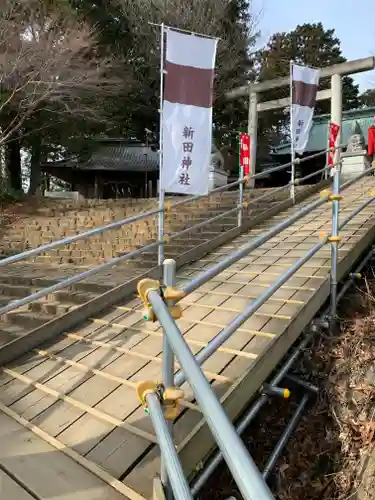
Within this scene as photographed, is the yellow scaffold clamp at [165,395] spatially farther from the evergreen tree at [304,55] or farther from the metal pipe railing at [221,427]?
the evergreen tree at [304,55]

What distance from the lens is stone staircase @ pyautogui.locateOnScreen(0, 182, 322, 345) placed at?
452 centimetres

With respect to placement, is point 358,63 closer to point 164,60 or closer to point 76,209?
point 164,60

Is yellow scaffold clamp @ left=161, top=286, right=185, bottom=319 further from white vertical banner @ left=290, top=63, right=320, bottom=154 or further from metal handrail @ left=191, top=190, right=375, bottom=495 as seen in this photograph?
white vertical banner @ left=290, top=63, right=320, bottom=154

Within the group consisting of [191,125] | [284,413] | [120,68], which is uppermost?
[120,68]

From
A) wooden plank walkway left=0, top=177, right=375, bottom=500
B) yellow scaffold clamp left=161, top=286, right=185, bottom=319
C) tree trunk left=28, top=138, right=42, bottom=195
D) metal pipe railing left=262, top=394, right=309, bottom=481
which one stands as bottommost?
metal pipe railing left=262, top=394, right=309, bottom=481

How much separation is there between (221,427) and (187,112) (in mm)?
4510

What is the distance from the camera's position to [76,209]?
41.6 ft

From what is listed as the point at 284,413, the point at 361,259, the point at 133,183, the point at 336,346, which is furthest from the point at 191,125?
the point at 133,183

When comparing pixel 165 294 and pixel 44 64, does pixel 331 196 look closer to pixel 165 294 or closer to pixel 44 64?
pixel 165 294

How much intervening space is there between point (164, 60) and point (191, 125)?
0.80m

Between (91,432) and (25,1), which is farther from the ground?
(25,1)

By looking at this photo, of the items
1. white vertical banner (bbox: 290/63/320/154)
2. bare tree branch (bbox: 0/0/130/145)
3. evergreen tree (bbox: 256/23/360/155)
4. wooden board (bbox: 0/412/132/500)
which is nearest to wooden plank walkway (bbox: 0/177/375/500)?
wooden board (bbox: 0/412/132/500)

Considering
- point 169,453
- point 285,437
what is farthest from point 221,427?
point 285,437

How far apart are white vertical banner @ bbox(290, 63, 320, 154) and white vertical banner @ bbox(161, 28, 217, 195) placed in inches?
180
